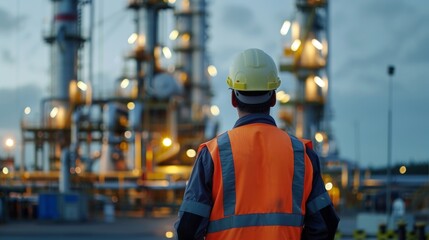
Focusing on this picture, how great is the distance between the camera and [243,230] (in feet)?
14.2

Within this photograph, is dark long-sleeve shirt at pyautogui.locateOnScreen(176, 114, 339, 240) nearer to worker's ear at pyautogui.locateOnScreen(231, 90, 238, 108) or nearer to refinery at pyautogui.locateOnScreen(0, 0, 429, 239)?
worker's ear at pyautogui.locateOnScreen(231, 90, 238, 108)

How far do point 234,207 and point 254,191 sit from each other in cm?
11

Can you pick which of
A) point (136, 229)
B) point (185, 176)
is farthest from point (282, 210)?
point (185, 176)

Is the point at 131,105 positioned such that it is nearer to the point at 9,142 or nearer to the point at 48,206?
the point at 9,142

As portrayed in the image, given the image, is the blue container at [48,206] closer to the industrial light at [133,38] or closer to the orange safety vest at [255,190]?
the industrial light at [133,38]

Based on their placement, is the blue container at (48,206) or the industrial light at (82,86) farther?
the industrial light at (82,86)

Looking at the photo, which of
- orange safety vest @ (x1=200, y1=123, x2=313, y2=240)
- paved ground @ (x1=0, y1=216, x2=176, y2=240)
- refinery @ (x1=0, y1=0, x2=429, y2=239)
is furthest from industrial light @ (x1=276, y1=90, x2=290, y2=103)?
orange safety vest @ (x1=200, y1=123, x2=313, y2=240)

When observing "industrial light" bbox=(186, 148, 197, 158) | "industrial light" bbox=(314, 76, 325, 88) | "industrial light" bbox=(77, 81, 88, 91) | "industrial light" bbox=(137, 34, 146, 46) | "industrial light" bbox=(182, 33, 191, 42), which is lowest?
"industrial light" bbox=(186, 148, 197, 158)

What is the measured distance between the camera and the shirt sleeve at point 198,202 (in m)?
4.34

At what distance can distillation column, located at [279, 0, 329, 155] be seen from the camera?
63156mm

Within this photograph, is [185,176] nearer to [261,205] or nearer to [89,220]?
[89,220]

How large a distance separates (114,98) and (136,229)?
3280 cm

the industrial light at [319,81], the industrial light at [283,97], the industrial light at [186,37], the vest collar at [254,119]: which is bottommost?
the vest collar at [254,119]

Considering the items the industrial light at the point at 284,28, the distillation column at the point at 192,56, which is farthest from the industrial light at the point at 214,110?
the industrial light at the point at 284,28
